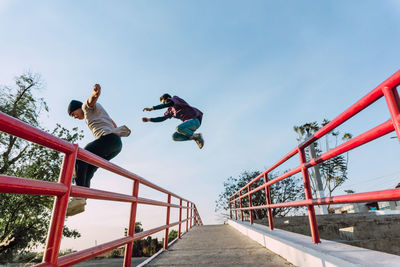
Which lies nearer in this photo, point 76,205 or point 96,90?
point 76,205

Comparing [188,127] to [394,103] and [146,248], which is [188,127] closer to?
[394,103]

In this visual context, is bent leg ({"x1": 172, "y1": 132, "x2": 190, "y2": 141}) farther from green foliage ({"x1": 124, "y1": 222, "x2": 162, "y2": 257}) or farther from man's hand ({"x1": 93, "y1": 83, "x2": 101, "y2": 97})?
green foliage ({"x1": 124, "y1": 222, "x2": 162, "y2": 257})

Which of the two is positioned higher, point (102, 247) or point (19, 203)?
point (19, 203)

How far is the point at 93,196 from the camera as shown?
1619 millimetres

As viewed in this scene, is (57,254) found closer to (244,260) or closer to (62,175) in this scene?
(62,175)

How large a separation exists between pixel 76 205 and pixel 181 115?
3.31 metres

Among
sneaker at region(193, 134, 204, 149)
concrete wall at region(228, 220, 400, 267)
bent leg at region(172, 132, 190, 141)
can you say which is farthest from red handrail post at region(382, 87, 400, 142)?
sneaker at region(193, 134, 204, 149)

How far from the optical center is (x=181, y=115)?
505 cm

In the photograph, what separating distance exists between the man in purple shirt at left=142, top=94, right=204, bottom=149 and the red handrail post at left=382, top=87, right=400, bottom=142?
12.0 ft

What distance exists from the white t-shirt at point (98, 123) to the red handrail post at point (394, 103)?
8.22 ft

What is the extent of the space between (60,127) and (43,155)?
250 cm

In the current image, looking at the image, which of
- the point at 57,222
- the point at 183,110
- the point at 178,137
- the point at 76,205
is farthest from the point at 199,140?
the point at 57,222

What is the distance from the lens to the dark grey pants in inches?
91.5

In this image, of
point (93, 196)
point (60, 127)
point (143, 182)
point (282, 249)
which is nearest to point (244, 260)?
point (282, 249)
